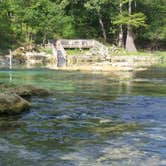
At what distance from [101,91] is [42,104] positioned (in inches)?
231

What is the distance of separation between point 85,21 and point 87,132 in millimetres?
57899

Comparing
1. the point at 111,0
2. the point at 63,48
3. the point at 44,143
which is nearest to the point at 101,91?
the point at 44,143

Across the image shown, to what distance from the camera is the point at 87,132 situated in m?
12.6

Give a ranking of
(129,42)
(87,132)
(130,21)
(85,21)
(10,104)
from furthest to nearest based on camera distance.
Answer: (85,21) → (129,42) → (130,21) → (10,104) → (87,132)

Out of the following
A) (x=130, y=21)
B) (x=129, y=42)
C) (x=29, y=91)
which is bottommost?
(x=29, y=91)

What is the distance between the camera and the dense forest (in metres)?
60.9

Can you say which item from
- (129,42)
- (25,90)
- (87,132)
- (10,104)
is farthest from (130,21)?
(87,132)

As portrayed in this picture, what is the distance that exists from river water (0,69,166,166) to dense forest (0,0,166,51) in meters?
40.8

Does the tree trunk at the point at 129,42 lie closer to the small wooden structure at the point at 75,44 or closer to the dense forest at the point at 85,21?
the dense forest at the point at 85,21

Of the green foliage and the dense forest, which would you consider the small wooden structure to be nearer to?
the dense forest

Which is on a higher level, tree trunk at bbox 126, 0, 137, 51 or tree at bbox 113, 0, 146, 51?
tree at bbox 113, 0, 146, 51

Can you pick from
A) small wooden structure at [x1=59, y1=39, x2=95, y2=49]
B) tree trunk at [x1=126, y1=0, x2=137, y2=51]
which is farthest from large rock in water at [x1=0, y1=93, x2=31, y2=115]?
tree trunk at [x1=126, y1=0, x2=137, y2=51]

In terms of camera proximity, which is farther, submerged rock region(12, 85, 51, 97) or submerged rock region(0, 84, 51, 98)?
submerged rock region(12, 85, 51, 97)

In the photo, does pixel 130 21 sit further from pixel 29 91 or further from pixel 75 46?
pixel 29 91
